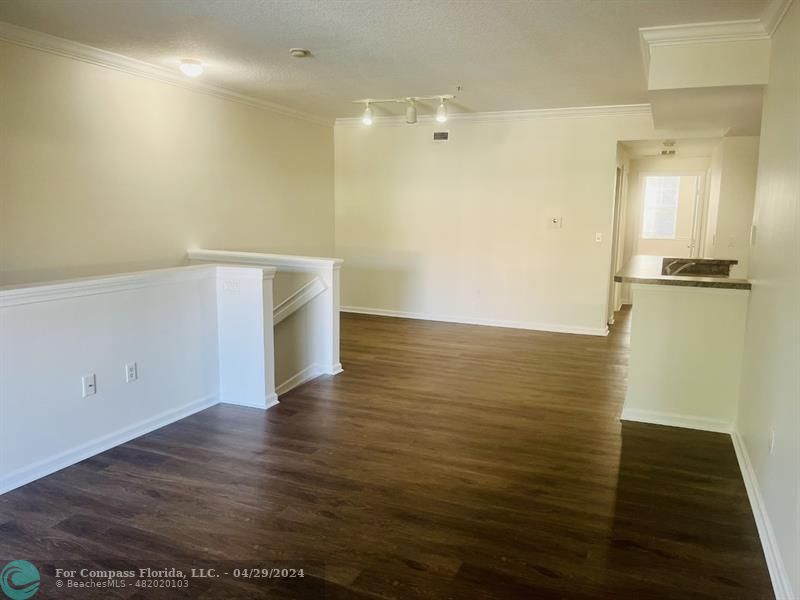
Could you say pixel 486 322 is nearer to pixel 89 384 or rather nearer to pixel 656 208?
pixel 656 208

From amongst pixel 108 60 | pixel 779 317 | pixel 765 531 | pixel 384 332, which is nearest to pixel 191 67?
pixel 108 60

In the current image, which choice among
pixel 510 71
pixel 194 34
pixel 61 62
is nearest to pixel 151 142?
pixel 61 62

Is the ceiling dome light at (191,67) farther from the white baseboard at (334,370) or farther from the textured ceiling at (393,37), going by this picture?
the white baseboard at (334,370)

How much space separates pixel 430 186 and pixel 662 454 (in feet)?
15.4

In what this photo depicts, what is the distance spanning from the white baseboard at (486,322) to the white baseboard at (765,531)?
11.0 ft

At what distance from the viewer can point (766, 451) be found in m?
2.59

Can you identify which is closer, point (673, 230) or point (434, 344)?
point (434, 344)

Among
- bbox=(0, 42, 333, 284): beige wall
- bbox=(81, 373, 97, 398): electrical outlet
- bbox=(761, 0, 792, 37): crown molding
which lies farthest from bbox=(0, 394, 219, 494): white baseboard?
bbox=(761, 0, 792, 37): crown molding

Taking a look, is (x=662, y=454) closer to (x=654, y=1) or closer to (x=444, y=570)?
(x=444, y=570)

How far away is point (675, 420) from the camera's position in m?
3.88

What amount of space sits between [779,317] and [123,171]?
4691mm

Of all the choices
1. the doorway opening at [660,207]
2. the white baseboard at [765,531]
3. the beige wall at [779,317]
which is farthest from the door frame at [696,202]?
the white baseboard at [765,531]

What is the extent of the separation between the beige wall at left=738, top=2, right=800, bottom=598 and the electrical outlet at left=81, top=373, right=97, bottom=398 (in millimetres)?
3439

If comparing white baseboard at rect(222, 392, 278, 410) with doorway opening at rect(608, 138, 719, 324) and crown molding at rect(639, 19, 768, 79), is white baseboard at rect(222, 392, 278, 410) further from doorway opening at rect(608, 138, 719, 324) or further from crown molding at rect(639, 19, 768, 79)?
doorway opening at rect(608, 138, 719, 324)
